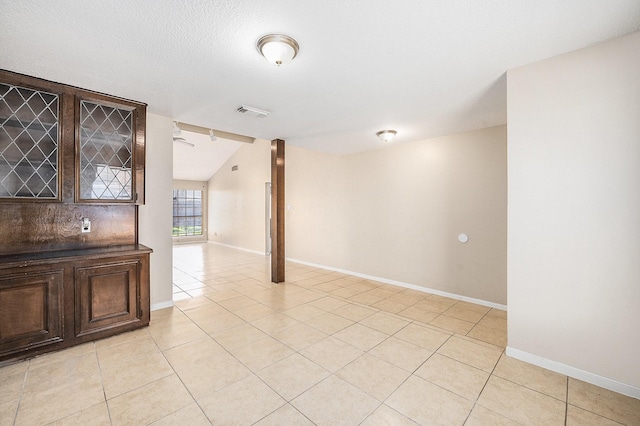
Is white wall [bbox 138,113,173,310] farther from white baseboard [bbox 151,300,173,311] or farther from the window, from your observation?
the window

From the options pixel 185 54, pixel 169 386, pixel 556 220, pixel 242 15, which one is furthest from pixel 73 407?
pixel 556 220

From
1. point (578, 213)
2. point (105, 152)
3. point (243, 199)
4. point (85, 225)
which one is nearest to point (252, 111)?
point (105, 152)

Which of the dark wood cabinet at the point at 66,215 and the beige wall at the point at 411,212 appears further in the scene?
the beige wall at the point at 411,212

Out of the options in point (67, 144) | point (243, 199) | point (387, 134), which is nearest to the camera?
point (67, 144)

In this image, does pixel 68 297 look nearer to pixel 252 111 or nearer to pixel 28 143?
pixel 28 143

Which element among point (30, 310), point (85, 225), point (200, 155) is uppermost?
point (200, 155)

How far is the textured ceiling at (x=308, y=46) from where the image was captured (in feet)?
5.59

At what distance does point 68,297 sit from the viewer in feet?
8.50

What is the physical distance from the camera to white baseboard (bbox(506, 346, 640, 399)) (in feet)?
6.50

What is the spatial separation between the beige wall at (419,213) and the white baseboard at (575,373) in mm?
1595

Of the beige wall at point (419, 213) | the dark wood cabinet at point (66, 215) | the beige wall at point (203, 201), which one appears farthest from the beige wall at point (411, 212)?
the beige wall at point (203, 201)

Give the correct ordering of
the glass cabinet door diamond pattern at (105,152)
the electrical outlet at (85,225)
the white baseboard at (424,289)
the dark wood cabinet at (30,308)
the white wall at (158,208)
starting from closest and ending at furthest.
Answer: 1. the dark wood cabinet at (30,308)
2. the glass cabinet door diamond pattern at (105,152)
3. the electrical outlet at (85,225)
4. the white wall at (158,208)
5. the white baseboard at (424,289)

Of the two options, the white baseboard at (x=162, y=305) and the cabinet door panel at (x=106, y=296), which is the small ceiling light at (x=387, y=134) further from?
the white baseboard at (x=162, y=305)

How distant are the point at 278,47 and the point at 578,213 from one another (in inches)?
107
